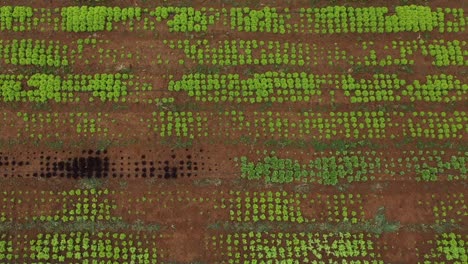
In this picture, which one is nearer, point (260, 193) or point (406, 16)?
point (260, 193)

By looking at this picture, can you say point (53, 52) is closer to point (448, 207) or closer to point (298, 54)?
point (298, 54)

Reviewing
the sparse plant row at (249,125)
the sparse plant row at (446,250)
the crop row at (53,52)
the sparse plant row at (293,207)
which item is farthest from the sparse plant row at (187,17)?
the sparse plant row at (446,250)

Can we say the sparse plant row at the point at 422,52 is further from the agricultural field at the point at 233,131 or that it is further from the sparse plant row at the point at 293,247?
the sparse plant row at the point at 293,247

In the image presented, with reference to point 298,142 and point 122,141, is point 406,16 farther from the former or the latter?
point 122,141

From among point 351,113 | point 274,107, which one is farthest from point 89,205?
point 351,113

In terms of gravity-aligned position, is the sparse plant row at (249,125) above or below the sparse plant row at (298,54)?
below

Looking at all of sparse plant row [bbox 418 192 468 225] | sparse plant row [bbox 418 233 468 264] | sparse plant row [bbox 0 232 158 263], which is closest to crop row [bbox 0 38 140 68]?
sparse plant row [bbox 0 232 158 263]
